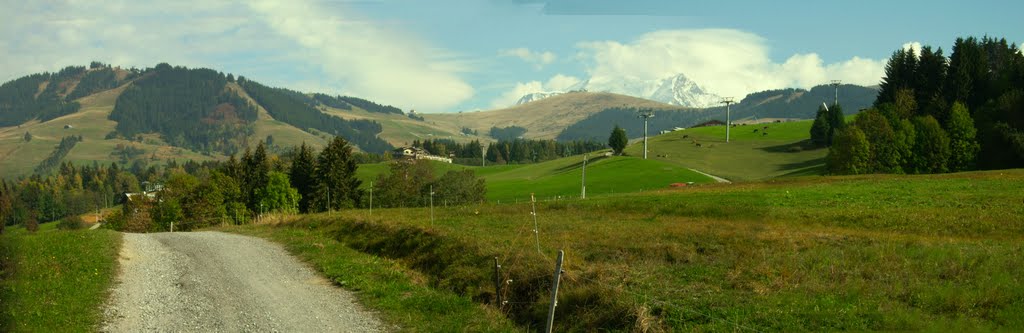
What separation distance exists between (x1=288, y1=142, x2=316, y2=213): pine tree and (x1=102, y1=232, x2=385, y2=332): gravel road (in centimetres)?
8005

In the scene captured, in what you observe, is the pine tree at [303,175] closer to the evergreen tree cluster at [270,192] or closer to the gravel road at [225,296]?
the evergreen tree cluster at [270,192]

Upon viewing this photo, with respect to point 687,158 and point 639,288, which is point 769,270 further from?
point 687,158

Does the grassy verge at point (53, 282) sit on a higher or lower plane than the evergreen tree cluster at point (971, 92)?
lower

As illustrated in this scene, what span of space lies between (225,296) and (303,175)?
311ft

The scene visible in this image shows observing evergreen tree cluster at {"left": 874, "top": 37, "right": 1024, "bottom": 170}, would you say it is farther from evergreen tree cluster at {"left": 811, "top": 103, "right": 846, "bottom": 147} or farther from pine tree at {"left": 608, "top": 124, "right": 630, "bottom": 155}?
pine tree at {"left": 608, "top": 124, "right": 630, "bottom": 155}

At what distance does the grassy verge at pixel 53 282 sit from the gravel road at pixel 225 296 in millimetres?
529

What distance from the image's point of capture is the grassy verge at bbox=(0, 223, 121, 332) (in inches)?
601

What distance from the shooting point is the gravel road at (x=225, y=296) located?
670 inches

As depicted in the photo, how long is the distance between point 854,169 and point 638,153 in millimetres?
76379

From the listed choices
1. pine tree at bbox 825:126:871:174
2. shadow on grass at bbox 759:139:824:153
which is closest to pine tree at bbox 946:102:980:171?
pine tree at bbox 825:126:871:174

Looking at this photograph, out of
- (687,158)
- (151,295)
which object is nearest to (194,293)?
(151,295)

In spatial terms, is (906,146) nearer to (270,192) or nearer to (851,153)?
(851,153)

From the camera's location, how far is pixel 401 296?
20531mm

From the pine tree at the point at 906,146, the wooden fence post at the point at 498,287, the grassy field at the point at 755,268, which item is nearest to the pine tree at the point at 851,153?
the pine tree at the point at 906,146
